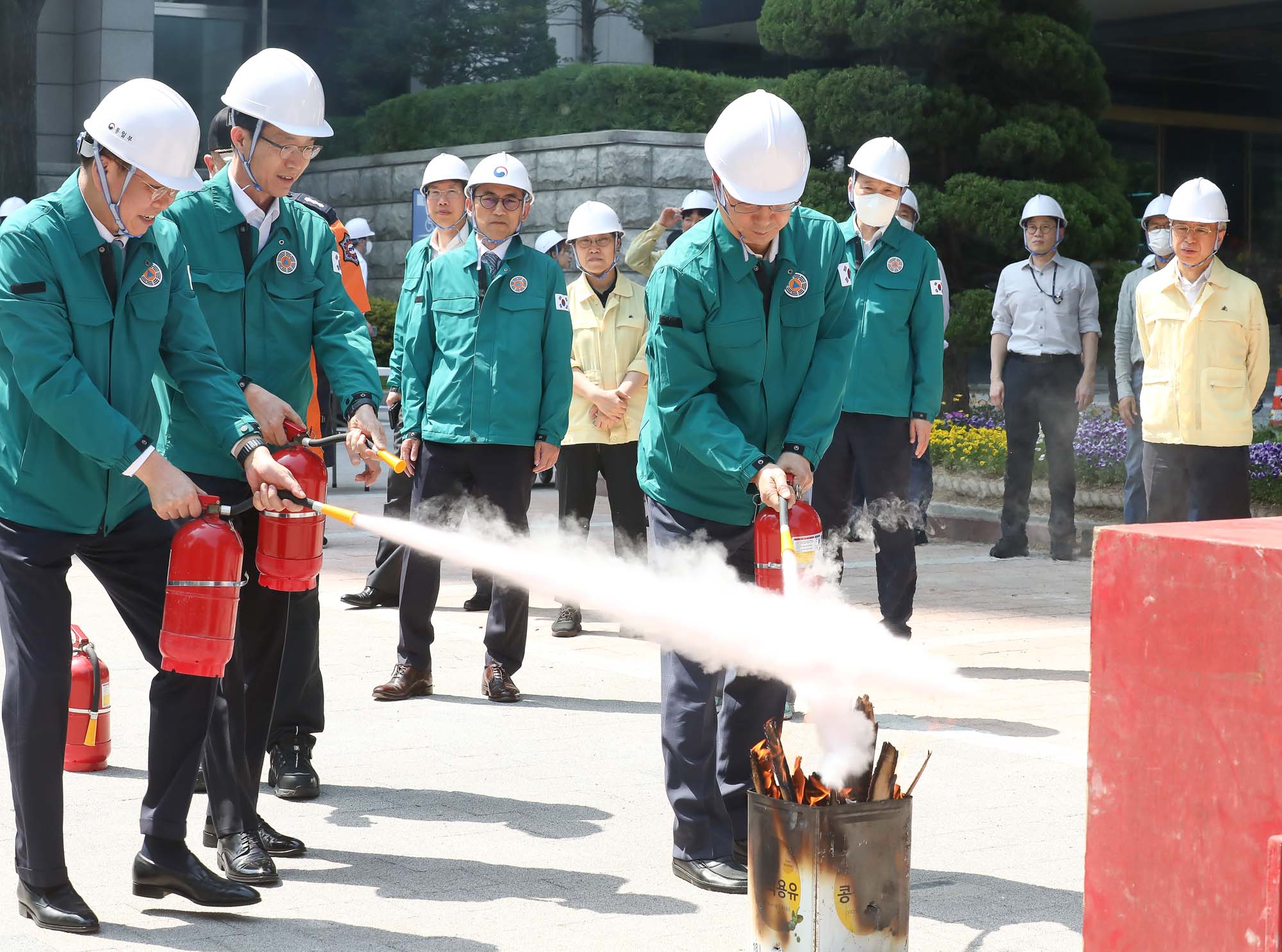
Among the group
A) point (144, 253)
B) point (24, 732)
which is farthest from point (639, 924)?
point (144, 253)

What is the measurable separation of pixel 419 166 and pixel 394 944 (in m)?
17.8

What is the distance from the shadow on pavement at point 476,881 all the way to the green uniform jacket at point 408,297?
314 centimetres

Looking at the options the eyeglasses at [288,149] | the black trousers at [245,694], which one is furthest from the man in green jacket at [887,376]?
the eyeglasses at [288,149]

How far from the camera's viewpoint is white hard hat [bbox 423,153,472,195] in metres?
8.54

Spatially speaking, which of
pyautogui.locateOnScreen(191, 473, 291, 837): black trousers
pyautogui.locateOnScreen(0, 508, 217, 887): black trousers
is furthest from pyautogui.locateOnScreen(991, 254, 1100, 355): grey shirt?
pyautogui.locateOnScreen(0, 508, 217, 887): black trousers

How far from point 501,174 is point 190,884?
12.0 ft

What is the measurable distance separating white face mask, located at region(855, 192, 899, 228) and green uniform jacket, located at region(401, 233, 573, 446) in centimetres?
144

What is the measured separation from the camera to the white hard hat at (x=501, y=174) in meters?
7.30

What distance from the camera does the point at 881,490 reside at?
7539 millimetres

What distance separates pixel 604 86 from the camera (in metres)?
19.2

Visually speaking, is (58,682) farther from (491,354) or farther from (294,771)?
(491,354)

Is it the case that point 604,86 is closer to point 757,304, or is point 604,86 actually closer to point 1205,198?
point 1205,198

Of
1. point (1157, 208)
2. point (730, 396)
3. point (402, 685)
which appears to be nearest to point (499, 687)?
point (402, 685)

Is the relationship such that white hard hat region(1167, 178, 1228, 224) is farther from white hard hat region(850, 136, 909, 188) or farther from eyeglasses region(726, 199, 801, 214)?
eyeglasses region(726, 199, 801, 214)
